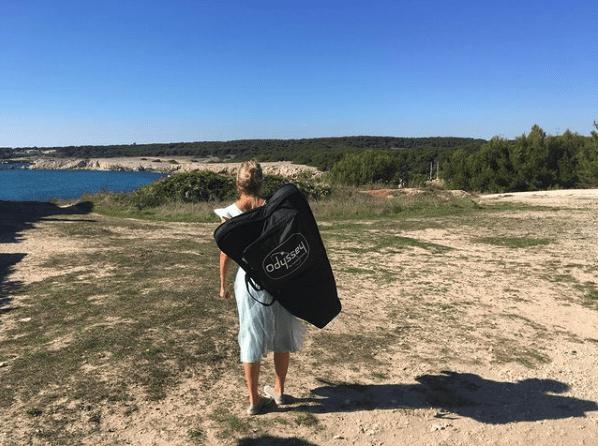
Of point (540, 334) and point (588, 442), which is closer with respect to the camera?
point (588, 442)

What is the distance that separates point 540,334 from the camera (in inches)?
189

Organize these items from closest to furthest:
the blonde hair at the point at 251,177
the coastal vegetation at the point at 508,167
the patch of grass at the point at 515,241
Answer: the blonde hair at the point at 251,177 < the patch of grass at the point at 515,241 < the coastal vegetation at the point at 508,167

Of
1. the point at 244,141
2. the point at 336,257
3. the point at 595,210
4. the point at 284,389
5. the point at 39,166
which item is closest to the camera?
the point at 284,389

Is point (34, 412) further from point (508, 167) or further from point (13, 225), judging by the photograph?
point (508, 167)

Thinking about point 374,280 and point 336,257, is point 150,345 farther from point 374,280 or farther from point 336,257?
point 336,257

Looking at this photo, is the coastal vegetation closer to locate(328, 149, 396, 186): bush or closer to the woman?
locate(328, 149, 396, 186): bush

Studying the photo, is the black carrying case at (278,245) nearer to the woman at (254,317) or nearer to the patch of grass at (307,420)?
the woman at (254,317)

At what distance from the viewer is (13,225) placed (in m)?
13.0

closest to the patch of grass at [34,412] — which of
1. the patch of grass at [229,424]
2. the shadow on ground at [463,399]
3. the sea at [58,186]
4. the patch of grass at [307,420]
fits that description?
the patch of grass at [229,424]

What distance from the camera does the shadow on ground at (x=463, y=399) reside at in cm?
323

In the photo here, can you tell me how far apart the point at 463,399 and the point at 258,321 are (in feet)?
5.98

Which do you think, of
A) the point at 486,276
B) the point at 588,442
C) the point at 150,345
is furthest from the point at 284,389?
the point at 486,276

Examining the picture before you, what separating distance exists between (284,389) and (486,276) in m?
5.15

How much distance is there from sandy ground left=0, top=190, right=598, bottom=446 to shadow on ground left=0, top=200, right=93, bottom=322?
35 cm
